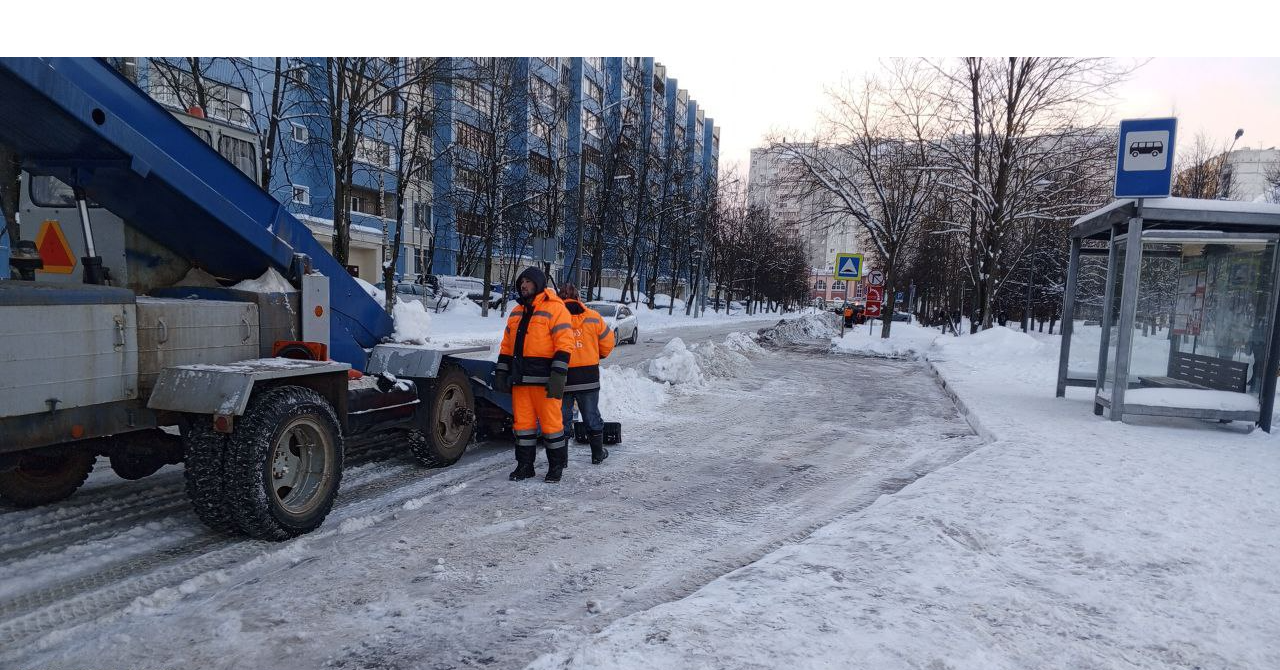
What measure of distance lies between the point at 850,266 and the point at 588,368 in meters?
18.6

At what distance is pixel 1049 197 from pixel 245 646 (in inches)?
1002

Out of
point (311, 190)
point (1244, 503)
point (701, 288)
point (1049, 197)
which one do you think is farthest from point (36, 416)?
point (701, 288)

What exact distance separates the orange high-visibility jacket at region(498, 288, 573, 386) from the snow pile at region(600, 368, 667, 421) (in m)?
2.98

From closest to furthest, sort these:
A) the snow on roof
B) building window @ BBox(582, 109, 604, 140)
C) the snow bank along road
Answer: the snow bank along road → the snow on roof → building window @ BBox(582, 109, 604, 140)

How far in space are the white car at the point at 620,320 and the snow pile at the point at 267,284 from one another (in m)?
17.9

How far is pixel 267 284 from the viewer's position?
4875 millimetres

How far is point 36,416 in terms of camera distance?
3.47m

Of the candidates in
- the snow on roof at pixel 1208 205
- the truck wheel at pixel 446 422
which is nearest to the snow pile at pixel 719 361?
the snow on roof at pixel 1208 205

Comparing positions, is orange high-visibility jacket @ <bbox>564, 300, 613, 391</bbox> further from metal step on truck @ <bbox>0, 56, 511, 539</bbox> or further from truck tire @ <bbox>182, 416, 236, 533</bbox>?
truck tire @ <bbox>182, 416, 236, 533</bbox>

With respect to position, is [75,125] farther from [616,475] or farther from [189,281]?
[616,475]

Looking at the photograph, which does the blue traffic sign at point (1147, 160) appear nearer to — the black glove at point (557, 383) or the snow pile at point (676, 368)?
the snow pile at point (676, 368)

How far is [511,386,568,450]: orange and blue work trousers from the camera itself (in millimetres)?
5891

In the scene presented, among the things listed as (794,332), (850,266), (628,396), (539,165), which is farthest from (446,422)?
(539,165)

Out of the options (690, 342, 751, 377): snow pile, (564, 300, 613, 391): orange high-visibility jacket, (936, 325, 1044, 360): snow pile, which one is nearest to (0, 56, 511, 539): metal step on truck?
(564, 300, 613, 391): orange high-visibility jacket
